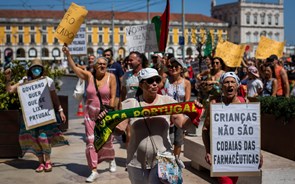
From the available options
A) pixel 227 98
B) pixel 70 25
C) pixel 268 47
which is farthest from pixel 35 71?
pixel 268 47

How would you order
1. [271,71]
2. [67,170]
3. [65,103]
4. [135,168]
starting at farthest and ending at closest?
[65,103]
[271,71]
[67,170]
[135,168]

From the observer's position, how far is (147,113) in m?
3.60

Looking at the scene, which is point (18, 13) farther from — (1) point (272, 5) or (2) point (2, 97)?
(2) point (2, 97)

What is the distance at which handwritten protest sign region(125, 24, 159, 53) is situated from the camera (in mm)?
8008

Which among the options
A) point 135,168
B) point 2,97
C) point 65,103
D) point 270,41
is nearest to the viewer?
point 135,168

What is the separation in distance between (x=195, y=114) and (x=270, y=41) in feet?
30.0

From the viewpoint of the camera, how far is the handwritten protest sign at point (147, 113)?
141 inches

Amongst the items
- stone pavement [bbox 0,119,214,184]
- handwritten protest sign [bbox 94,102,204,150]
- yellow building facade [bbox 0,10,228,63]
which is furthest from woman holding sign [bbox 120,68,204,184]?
yellow building facade [bbox 0,10,228,63]

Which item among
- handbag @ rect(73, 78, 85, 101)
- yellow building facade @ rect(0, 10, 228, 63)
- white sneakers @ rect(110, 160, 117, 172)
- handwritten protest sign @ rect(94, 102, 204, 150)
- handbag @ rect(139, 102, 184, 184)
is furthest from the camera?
yellow building facade @ rect(0, 10, 228, 63)

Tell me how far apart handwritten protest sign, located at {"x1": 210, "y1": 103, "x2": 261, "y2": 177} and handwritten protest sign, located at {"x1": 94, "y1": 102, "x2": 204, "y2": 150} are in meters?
0.25

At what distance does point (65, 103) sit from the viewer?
968 centimetres

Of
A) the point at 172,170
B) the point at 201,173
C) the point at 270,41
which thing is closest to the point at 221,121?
the point at 172,170

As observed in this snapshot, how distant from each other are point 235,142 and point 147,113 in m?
0.79

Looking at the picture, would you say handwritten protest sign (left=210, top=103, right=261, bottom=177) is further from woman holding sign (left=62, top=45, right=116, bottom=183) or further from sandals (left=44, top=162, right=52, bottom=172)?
sandals (left=44, top=162, right=52, bottom=172)
